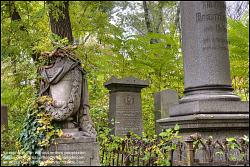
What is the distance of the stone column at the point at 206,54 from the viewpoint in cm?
582

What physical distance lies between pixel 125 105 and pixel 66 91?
17.0 feet

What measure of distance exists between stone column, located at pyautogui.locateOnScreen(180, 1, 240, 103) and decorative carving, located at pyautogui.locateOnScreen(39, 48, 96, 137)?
181 centimetres

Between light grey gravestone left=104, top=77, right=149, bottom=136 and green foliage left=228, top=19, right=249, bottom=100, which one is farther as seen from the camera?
green foliage left=228, top=19, right=249, bottom=100

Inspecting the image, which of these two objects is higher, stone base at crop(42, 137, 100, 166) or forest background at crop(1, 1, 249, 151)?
forest background at crop(1, 1, 249, 151)

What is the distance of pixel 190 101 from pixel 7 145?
9.72ft

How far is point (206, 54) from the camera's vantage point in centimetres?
588

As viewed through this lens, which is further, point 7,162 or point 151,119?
point 151,119

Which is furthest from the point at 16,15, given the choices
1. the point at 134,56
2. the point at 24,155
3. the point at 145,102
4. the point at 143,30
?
the point at 143,30

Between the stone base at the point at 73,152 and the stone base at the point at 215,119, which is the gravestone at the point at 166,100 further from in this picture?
the stone base at the point at 73,152

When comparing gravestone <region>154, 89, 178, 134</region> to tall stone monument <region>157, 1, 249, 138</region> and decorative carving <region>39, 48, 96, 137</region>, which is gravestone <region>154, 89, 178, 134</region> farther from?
decorative carving <region>39, 48, 96, 137</region>

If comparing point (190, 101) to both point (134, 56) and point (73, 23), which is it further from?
point (134, 56)

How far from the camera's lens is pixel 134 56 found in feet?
43.7

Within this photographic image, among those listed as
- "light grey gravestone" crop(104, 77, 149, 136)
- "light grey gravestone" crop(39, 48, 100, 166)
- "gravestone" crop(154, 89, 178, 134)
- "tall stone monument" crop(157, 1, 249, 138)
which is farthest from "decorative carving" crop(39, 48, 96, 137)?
"gravestone" crop(154, 89, 178, 134)

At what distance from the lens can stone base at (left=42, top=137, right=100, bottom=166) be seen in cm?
509
